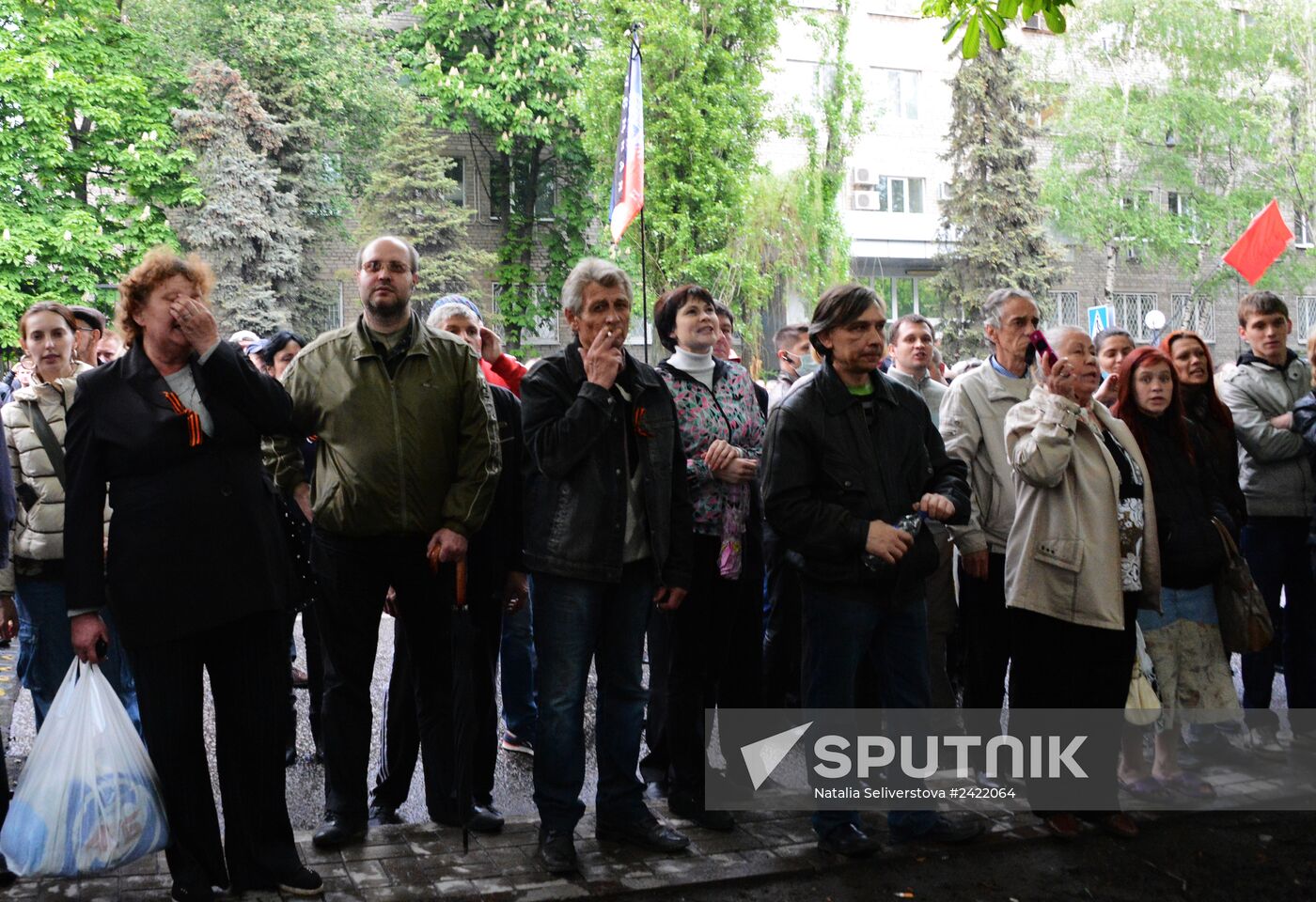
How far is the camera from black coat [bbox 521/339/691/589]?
4.89m

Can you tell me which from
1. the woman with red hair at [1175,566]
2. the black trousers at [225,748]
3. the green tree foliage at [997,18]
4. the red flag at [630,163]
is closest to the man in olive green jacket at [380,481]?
the black trousers at [225,748]

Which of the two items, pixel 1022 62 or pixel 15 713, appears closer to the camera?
pixel 15 713

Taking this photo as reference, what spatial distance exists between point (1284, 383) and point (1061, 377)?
2.59 m

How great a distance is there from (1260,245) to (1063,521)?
8.65 m

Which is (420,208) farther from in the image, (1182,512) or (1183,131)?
(1182,512)

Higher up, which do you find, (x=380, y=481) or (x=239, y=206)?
(x=239, y=206)

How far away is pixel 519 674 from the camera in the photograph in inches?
269

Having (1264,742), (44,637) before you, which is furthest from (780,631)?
(44,637)

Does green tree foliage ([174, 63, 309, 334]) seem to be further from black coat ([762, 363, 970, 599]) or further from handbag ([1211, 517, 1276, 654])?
handbag ([1211, 517, 1276, 654])

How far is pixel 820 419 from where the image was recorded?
5.08 m

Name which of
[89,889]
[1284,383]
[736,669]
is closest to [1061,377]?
[736,669]

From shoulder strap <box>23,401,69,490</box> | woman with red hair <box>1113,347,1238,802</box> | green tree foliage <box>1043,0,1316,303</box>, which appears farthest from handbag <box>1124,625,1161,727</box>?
green tree foliage <box>1043,0,1316,303</box>

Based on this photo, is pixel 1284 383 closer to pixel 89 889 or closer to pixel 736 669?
pixel 736 669

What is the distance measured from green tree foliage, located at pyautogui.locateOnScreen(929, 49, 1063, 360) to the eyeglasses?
119 feet
